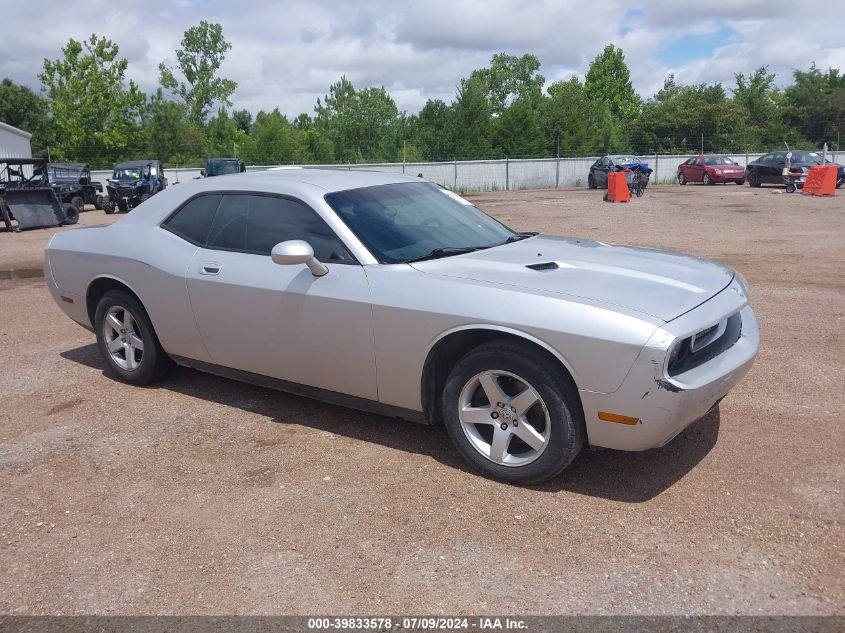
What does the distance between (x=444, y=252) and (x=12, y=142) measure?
51.5 m

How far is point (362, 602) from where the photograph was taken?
9.82 feet

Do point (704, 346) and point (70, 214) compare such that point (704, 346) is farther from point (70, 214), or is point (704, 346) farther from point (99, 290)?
point (70, 214)

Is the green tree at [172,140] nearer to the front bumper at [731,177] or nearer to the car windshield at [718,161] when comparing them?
the car windshield at [718,161]

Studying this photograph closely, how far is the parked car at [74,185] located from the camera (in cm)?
2480

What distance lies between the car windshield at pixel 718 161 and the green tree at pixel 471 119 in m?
13.0

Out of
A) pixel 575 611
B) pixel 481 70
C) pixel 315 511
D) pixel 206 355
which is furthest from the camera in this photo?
pixel 481 70

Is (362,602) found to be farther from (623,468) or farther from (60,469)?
(60,469)

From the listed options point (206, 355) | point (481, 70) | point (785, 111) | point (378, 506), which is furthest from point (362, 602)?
point (481, 70)

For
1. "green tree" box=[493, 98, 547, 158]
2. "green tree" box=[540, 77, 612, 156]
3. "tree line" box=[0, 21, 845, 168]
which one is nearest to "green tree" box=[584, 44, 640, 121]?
"tree line" box=[0, 21, 845, 168]

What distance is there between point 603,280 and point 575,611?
5.62ft

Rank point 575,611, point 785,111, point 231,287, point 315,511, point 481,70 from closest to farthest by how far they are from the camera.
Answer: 1. point 575,611
2. point 315,511
3. point 231,287
4. point 785,111
5. point 481,70

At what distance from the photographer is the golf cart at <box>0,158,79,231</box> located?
65.5ft

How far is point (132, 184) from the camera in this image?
26.7 metres

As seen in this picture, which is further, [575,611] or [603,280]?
[603,280]
